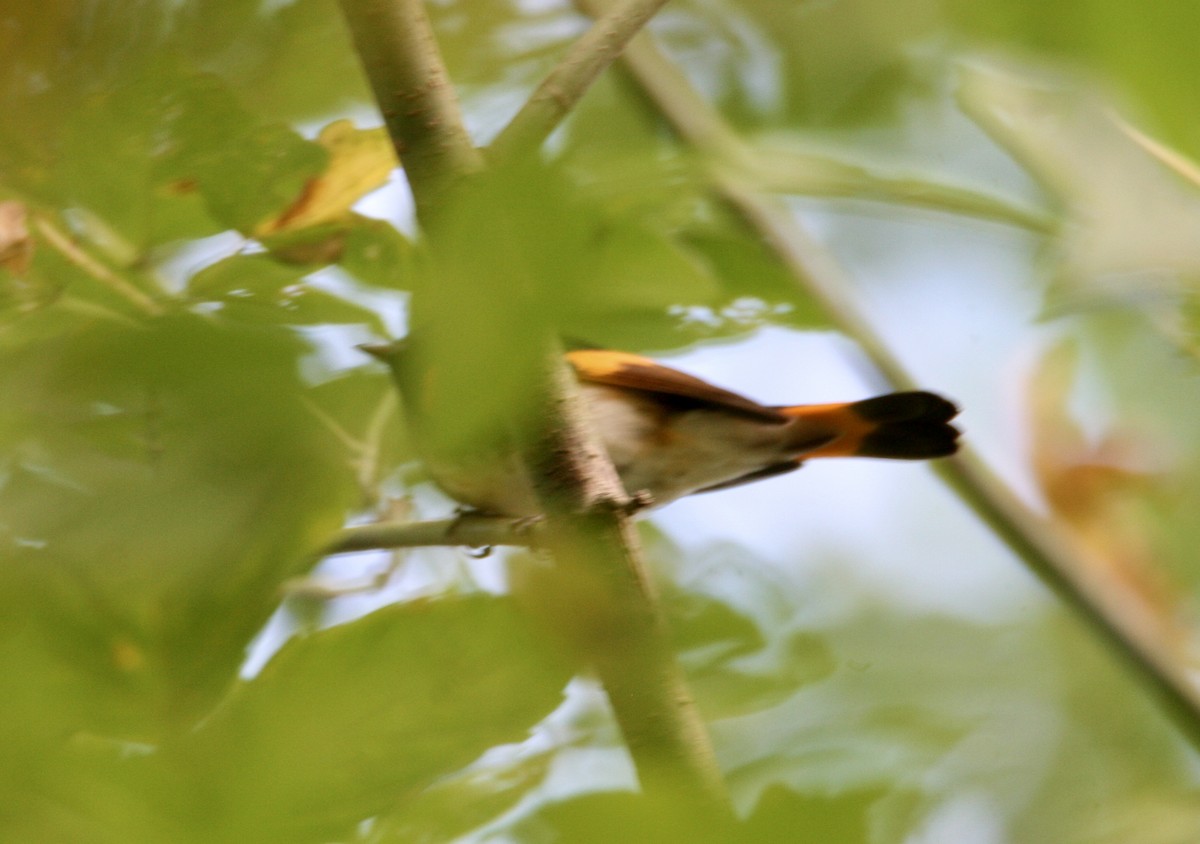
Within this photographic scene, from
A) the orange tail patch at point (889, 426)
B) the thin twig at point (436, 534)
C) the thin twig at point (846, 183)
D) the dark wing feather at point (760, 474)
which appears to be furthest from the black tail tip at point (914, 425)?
the thin twig at point (846, 183)

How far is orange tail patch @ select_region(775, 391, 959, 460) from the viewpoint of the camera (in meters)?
1.30

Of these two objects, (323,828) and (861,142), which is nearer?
(323,828)

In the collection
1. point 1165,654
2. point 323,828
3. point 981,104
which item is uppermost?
point 981,104

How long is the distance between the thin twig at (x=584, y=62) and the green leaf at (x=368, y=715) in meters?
0.22

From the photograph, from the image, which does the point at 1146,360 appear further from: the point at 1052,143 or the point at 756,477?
the point at 756,477

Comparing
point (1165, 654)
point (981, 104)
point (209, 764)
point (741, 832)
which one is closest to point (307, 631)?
point (209, 764)

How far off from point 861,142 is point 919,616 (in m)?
0.19

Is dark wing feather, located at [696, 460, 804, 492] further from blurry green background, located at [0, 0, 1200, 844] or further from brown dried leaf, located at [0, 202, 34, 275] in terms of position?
brown dried leaf, located at [0, 202, 34, 275]

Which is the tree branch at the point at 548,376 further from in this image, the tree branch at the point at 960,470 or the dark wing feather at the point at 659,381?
the dark wing feather at the point at 659,381

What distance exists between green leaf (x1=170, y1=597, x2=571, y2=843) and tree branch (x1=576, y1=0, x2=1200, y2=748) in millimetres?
194

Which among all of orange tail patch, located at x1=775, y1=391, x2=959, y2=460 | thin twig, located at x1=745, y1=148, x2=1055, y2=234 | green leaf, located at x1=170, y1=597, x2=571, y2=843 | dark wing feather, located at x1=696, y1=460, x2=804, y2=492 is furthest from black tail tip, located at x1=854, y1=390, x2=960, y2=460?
green leaf, located at x1=170, y1=597, x2=571, y2=843

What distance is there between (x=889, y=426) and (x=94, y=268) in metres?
1.07

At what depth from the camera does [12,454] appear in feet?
1.25

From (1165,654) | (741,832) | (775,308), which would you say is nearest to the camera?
(741,832)
